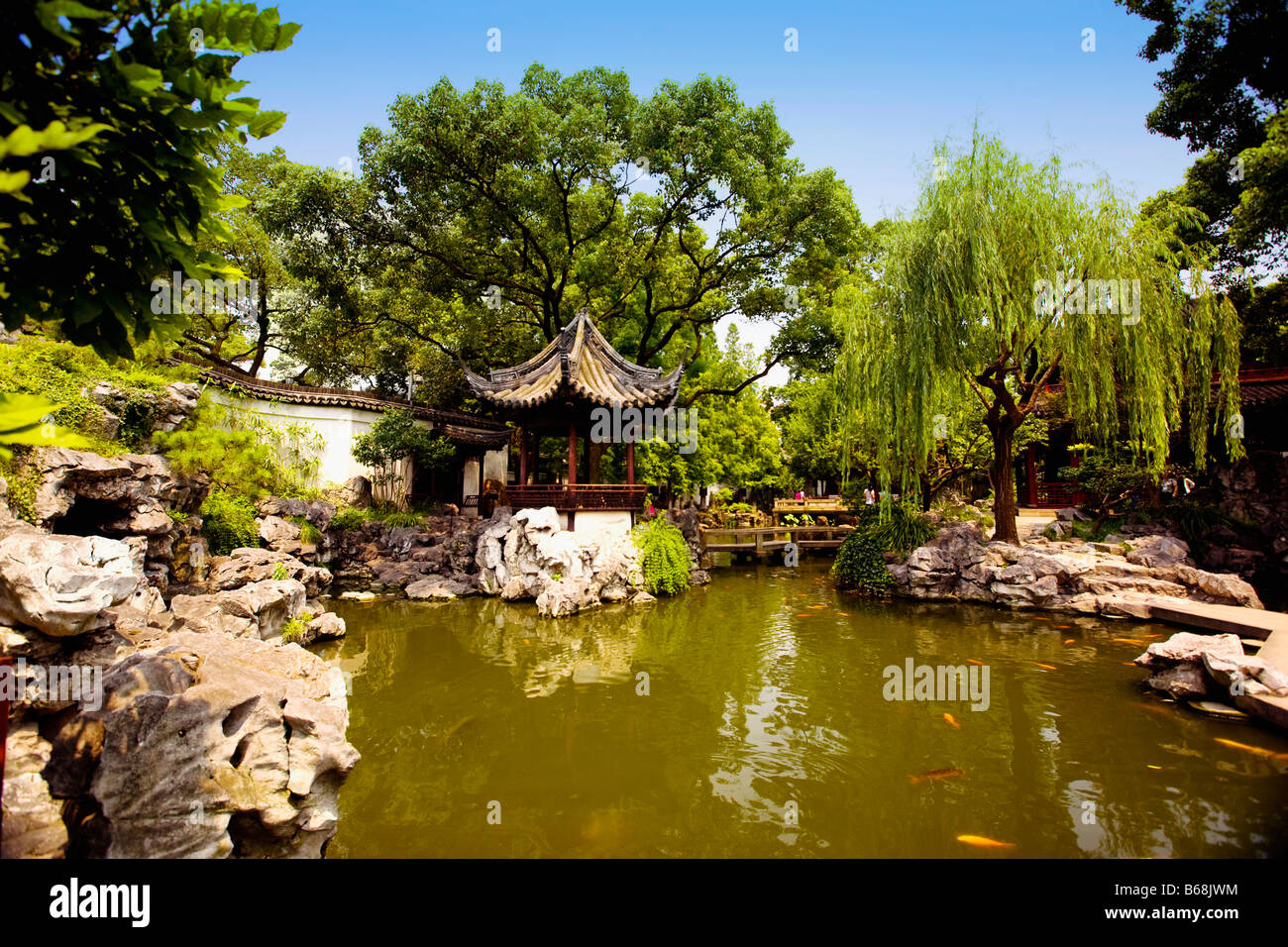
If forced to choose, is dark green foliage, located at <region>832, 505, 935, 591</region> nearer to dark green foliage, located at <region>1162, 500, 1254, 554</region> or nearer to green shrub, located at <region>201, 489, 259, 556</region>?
dark green foliage, located at <region>1162, 500, 1254, 554</region>

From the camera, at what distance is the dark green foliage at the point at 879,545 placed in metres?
10.4

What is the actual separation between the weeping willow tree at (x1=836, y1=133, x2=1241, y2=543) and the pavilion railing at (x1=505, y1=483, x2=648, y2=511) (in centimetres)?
480

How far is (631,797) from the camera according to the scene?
11.8ft

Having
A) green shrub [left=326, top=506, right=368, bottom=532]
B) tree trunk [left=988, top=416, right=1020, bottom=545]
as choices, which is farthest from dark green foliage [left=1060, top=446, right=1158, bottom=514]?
green shrub [left=326, top=506, right=368, bottom=532]

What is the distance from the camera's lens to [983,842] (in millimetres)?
3092

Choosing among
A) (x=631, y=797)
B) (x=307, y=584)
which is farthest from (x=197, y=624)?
(x=631, y=797)

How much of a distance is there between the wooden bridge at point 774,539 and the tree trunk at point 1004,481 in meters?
5.14

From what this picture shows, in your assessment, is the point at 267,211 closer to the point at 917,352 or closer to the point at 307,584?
the point at 307,584

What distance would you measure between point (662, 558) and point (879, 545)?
4.00 meters

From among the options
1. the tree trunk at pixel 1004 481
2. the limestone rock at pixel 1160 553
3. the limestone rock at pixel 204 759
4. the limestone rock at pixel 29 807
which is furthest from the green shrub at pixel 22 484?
the limestone rock at pixel 1160 553

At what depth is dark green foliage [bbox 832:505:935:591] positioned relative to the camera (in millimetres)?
10430

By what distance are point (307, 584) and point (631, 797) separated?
6488 millimetres

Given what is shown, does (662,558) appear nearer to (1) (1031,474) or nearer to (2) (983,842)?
(2) (983,842)

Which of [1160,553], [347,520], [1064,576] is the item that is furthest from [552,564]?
[1160,553]
